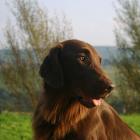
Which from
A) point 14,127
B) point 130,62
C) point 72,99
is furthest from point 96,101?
point 130,62

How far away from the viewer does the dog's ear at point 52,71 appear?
5.74 meters

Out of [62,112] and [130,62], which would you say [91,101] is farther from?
[130,62]

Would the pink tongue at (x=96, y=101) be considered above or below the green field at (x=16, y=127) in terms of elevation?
above

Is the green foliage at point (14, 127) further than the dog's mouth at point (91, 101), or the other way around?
the green foliage at point (14, 127)

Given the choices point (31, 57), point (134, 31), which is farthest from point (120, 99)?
point (31, 57)

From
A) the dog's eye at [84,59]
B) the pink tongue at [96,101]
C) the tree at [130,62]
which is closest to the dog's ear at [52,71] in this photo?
the dog's eye at [84,59]

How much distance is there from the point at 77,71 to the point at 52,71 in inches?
11.6

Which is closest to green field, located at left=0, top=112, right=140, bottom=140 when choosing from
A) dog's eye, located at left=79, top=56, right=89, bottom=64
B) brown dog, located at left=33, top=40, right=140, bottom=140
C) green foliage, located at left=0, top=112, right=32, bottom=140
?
green foliage, located at left=0, top=112, right=32, bottom=140

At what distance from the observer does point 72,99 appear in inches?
231

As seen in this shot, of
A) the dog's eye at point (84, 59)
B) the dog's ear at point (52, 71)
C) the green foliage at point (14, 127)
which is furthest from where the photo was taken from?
the green foliage at point (14, 127)

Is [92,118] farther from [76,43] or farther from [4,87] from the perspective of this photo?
[4,87]

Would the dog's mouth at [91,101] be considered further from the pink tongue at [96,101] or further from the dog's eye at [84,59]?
the dog's eye at [84,59]

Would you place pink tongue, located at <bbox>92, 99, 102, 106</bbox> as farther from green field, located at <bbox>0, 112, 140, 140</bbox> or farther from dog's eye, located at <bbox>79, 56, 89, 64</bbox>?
green field, located at <bbox>0, 112, 140, 140</bbox>

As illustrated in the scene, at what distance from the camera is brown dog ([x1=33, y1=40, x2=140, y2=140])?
568 cm
